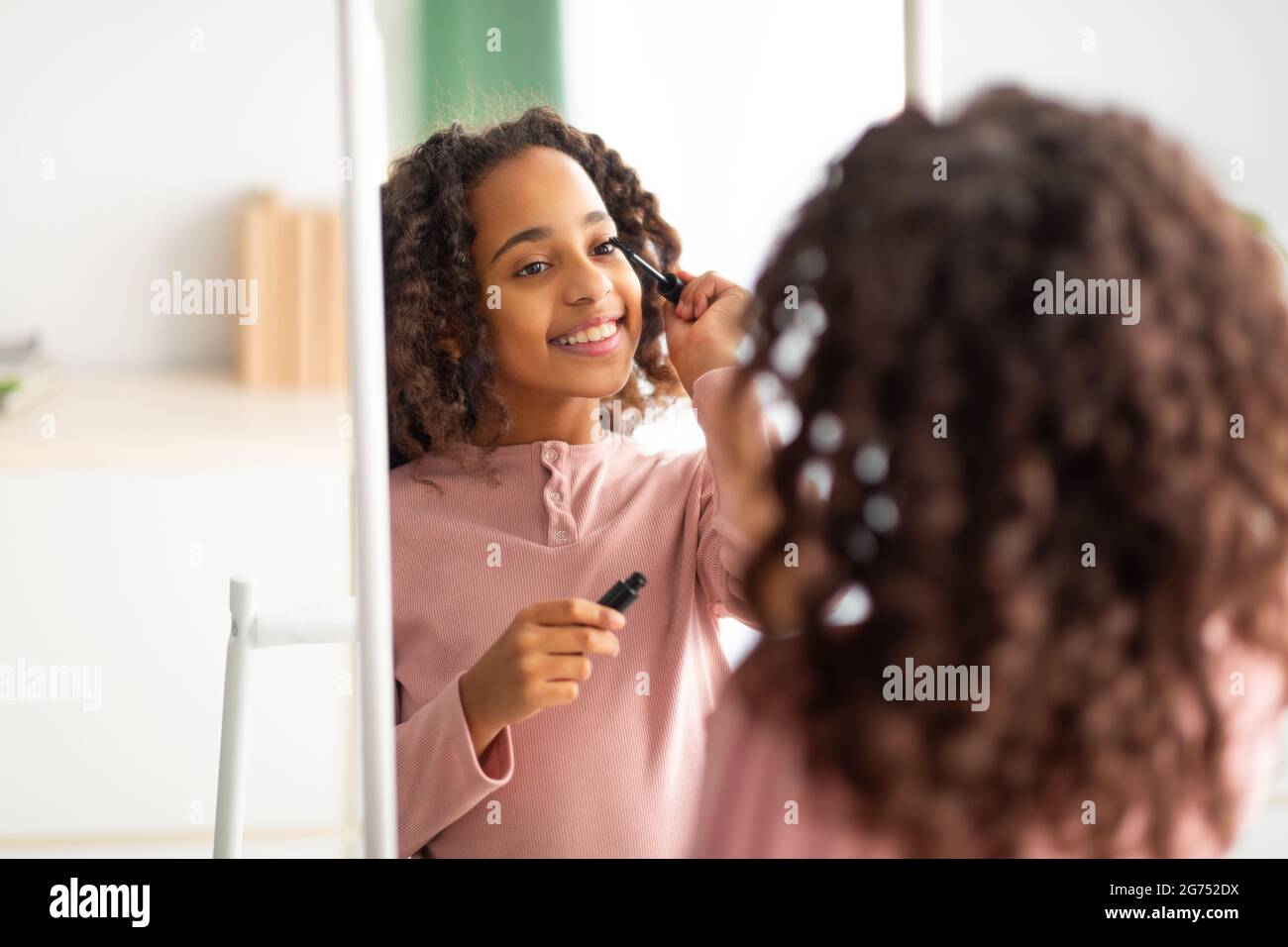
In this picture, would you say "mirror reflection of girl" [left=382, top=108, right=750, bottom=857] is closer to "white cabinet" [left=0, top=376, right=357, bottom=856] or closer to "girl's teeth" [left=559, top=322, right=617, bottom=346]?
"girl's teeth" [left=559, top=322, right=617, bottom=346]

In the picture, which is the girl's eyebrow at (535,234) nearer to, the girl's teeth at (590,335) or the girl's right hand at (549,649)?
the girl's teeth at (590,335)

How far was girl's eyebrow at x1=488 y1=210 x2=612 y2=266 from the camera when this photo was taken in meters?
1.01

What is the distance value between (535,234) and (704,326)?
17 cm

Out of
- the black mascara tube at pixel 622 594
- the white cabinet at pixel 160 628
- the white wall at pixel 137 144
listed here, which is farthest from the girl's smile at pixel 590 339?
the white wall at pixel 137 144

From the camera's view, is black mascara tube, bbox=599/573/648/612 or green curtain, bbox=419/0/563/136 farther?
green curtain, bbox=419/0/563/136

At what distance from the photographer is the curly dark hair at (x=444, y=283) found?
3.43 feet

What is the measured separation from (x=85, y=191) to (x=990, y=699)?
2170 millimetres

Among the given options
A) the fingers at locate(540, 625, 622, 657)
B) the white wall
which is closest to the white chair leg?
the fingers at locate(540, 625, 622, 657)

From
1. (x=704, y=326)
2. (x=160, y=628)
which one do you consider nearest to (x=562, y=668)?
(x=704, y=326)

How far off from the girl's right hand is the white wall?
5.44 feet

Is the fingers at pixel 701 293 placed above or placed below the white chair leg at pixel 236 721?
above

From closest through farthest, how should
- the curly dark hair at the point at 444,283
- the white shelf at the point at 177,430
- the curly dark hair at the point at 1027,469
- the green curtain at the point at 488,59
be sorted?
the curly dark hair at the point at 1027,469
the curly dark hair at the point at 444,283
the green curtain at the point at 488,59
the white shelf at the point at 177,430

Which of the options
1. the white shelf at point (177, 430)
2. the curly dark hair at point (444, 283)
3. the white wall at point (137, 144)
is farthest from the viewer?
the white wall at point (137, 144)
